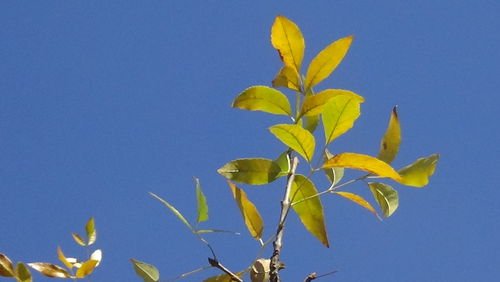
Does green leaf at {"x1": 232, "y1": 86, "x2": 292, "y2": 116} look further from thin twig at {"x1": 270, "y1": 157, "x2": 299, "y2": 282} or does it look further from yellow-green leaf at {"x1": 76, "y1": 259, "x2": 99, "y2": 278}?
yellow-green leaf at {"x1": 76, "y1": 259, "x2": 99, "y2": 278}

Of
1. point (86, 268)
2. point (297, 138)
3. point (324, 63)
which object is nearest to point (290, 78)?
point (324, 63)

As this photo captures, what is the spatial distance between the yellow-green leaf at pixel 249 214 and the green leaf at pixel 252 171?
3 centimetres

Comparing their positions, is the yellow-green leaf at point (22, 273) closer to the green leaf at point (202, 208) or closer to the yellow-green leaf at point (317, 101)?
the green leaf at point (202, 208)

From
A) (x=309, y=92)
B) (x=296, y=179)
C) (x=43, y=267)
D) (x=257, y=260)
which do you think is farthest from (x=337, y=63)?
(x=43, y=267)

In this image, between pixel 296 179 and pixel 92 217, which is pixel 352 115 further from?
pixel 92 217

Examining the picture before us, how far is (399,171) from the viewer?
28.1 inches

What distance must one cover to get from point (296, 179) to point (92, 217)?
0.40 meters

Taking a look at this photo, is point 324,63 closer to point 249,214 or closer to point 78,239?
point 249,214

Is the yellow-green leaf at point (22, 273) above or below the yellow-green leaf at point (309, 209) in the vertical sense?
below

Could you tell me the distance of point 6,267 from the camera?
80cm

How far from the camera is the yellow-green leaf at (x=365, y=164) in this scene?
2.09 feet

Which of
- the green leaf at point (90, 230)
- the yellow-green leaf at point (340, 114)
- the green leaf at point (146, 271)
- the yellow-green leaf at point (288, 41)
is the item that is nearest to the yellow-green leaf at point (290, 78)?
the yellow-green leaf at point (288, 41)

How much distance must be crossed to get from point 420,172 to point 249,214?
21cm

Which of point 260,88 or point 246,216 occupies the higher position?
point 260,88
